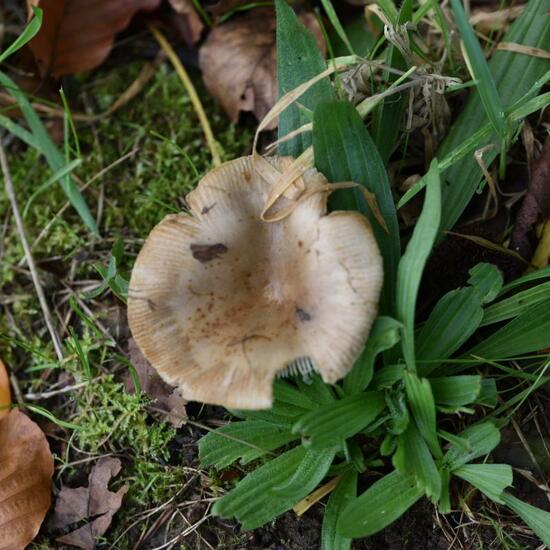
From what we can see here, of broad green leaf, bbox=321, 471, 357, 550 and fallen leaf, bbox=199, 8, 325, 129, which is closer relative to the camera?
broad green leaf, bbox=321, 471, 357, 550

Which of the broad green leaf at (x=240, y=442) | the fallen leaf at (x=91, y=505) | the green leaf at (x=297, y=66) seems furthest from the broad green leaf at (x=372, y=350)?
the fallen leaf at (x=91, y=505)

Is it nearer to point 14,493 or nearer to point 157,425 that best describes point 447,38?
point 157,425

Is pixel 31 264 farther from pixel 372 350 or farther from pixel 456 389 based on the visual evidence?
pixel 456 389

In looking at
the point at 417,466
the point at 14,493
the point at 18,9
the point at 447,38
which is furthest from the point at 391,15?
the point at 14,493

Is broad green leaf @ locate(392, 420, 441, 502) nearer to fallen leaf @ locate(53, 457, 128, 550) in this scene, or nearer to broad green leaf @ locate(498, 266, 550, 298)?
broad green leaf @ locate(498, 266, 550, 298)

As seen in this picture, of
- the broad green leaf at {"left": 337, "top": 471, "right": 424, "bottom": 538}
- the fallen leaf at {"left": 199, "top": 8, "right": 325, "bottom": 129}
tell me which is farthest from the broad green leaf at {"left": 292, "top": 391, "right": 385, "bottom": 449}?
the fallen leaf at {"left": 199, "top": 8, "right": 325, "bottom": 129}

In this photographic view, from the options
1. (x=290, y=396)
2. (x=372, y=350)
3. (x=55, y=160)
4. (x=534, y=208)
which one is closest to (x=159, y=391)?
(x=290, y=396)
